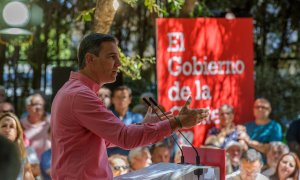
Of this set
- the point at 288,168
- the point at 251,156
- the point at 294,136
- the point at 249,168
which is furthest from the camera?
the point at 294,136

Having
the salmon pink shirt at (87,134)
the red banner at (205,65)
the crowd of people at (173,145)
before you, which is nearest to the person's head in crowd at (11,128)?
the crowd of people at (173,145)

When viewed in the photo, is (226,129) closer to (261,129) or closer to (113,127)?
(261,129)

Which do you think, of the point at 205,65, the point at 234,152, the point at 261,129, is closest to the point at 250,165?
the point at 234,152

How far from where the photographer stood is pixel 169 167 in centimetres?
298

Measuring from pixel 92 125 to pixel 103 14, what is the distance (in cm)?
239

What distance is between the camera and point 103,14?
17.0 feet

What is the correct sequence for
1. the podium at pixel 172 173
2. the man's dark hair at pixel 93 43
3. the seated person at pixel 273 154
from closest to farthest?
the podium at pixel 172 173 → the man's dark hair at pixel 93 43 → the seated person at pixel 273 154

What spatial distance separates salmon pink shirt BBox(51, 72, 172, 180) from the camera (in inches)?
112

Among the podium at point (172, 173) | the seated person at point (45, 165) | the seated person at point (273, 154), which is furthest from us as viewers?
the seated person at point (273, 154)

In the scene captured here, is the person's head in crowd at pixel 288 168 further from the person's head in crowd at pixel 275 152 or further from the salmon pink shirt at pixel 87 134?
the salmon pink shirt at pixel 87 134

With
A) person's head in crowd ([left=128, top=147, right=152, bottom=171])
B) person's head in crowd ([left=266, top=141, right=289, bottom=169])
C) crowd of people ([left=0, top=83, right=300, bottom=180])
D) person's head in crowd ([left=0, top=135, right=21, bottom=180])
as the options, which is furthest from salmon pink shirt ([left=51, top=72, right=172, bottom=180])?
person's head in crowd ([left=266, top=141, right=289, bottom=169])

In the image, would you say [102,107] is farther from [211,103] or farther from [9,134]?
[211,103]

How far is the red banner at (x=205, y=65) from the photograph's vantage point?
7156 millimetres

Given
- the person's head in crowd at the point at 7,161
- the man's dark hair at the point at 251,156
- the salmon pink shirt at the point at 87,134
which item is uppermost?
the person's head in crowd at the point at 7,161
